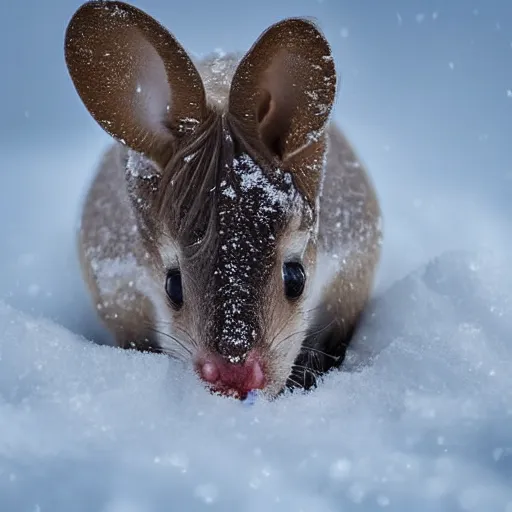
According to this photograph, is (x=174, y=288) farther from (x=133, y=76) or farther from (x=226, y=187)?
(x=133, y=76)

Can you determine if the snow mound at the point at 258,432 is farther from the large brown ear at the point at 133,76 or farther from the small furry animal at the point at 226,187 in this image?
the large brown ear at the point at 133,76

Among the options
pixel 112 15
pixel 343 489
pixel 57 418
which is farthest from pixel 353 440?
pixel 112 15

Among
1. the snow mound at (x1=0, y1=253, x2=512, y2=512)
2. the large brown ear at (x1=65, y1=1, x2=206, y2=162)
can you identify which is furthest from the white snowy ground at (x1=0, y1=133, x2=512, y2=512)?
the large brown ear at (x1=65, y1=1, x2=206, y2=162)

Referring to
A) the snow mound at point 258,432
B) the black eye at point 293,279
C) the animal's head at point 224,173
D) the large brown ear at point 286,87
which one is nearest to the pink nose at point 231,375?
the animal's head at point 224,173

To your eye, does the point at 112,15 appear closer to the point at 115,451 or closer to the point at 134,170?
the point at 134,170

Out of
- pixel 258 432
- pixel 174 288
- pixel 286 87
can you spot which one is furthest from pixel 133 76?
pixel 258 432

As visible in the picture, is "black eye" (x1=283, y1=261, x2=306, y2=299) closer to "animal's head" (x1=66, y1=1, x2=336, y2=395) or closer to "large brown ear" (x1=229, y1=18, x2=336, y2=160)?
"animal's head" (x1=66, y1=1, x2=336, y2=395)
